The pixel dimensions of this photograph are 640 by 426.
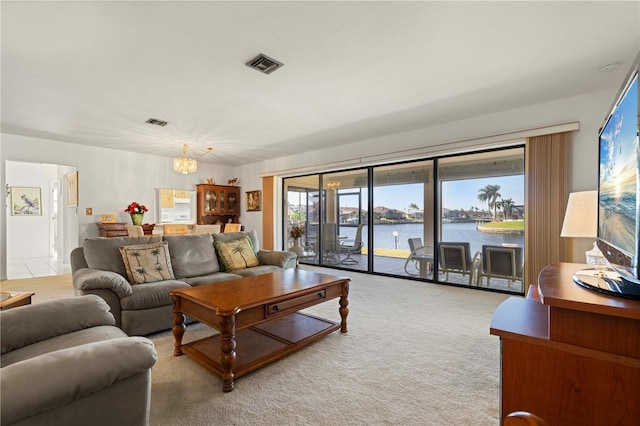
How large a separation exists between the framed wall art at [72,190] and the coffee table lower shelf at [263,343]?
502 centimetres

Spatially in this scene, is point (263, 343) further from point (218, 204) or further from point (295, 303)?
point (218, 204)

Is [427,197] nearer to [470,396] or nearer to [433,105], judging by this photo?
[433,105]

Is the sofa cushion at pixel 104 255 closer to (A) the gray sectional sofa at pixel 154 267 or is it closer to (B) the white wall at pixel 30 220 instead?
(A) the gray sectional sofa at pixel 154 267

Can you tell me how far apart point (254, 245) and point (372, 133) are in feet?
8.70

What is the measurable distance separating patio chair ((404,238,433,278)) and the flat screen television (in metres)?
3.47

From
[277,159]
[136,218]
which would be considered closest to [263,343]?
[136,218]

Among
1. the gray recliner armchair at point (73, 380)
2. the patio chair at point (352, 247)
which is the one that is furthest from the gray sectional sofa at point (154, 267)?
the patio chair at point (352, 247)

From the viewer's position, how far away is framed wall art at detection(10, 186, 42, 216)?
730cm

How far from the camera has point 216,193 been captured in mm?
7359

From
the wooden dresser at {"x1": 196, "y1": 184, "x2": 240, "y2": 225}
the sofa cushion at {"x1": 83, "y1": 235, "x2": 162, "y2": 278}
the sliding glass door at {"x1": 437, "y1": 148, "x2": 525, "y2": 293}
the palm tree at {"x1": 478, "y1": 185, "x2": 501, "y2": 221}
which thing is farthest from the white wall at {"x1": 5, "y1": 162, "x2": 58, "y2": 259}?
the palm tree at {"x1": 478, "y1": 185, "x2": 501, "y2": 221}

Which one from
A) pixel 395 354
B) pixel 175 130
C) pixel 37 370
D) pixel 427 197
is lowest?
pixel 395 354

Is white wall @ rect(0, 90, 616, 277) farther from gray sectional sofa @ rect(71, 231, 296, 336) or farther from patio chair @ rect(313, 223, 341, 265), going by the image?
gray sectional sofa @ rect(71, 231, 296, 336)

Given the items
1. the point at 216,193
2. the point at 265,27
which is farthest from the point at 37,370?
the point at 216,193

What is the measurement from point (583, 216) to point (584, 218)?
15 millimetres
